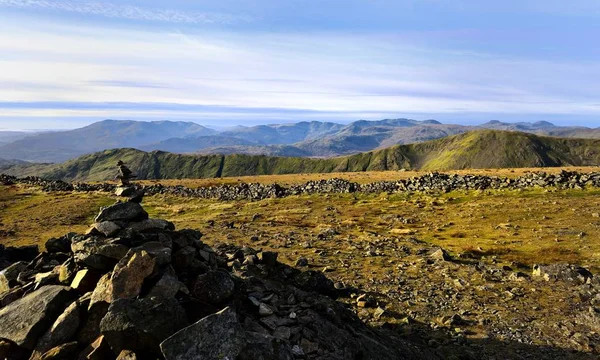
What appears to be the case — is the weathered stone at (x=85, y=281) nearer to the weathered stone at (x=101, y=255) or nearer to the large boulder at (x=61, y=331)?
the weathered stone at (x=101, y=255)

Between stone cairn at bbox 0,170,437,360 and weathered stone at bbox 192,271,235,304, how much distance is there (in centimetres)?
3

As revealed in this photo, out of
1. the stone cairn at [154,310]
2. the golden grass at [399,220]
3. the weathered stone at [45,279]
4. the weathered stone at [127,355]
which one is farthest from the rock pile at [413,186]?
the weathered stone at [127,355]

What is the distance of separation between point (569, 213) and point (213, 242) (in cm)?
3306

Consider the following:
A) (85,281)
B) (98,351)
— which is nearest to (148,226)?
(85,281)

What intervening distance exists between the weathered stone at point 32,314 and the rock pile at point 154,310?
3 cm

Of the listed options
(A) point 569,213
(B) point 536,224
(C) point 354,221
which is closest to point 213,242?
(C) point 354,221

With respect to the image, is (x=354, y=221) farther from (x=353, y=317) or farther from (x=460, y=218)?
(x=353, y=317)

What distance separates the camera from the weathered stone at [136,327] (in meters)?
9.33

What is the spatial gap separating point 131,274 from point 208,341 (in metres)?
3.35

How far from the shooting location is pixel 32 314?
10.7 metres

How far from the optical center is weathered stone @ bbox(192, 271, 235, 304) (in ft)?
37.0

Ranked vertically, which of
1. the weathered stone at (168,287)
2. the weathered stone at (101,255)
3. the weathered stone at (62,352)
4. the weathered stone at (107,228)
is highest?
the weathered stone at (107,228)

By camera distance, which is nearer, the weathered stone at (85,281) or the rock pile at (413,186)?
the weathered stone at (85,281)

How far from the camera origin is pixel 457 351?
1533 centimetres
